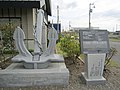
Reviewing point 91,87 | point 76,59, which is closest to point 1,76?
point 91,87

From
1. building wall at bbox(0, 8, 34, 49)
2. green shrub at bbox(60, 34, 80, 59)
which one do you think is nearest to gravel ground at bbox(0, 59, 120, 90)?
green shrub at bbox(60, 34, 80, 59)

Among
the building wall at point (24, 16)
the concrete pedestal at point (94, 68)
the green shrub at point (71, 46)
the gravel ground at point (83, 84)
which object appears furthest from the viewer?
the building wall at point (24, 16)

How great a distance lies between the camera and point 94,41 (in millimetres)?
5754

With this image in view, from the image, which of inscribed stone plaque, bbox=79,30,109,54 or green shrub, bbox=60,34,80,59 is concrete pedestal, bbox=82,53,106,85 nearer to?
inscribed stone plaque, bbox=79,30,109,54

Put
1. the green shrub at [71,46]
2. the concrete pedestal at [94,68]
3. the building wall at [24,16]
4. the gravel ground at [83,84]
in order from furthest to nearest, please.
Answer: the building wall at [24,16] < the green shrub at [71,46] < the concrete pedestal at [94,68] < the gravel ground at [83,84]

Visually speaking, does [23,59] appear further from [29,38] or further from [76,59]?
[29,38]

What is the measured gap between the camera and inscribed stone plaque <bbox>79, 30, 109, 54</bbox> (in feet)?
18.6

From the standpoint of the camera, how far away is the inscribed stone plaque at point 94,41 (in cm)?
568

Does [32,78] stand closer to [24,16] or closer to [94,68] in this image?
[94,68]

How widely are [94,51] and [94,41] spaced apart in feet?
1.10

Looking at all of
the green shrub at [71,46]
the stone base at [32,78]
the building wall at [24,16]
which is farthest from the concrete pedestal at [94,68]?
the building wall at [24,16]

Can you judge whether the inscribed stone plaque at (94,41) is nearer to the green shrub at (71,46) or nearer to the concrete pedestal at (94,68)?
the concrete pedestal at (94,68)

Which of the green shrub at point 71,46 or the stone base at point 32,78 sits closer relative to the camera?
the stone base at point 32,78

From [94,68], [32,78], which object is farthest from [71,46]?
[32,78]
